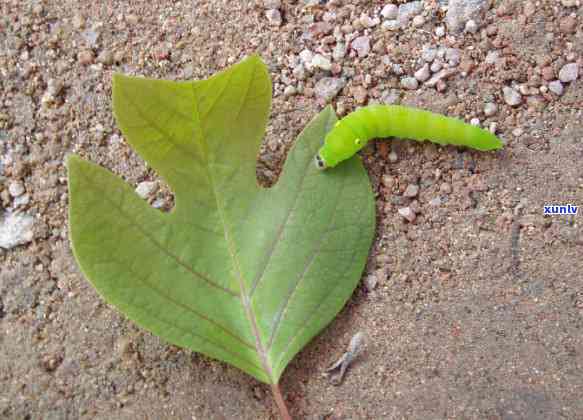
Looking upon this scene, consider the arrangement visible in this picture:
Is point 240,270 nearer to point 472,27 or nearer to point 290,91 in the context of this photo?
point 290,91

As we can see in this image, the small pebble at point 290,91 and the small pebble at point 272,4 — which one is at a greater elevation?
the small pebble at point 272,4

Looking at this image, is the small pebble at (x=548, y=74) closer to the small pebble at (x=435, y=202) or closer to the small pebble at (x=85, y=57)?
the small pebble at (x=435, y=202)

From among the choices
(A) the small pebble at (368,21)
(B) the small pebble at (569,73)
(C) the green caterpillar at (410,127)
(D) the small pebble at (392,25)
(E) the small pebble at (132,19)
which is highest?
(E) the small pebble at (132,19)

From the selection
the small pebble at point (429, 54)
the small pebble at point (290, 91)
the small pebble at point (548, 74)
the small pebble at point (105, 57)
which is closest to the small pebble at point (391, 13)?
the small pebble at point (429, 54)

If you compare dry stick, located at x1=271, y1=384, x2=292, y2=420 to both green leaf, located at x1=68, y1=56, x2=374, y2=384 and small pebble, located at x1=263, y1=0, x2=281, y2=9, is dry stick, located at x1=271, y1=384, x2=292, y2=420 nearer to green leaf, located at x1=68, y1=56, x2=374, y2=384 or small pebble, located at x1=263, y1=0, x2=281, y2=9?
green leaf, located at x1=68, y1=56, x2=374, y2=384

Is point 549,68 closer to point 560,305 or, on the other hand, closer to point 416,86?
point 416,86

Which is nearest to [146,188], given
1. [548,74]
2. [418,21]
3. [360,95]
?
[360,95]
